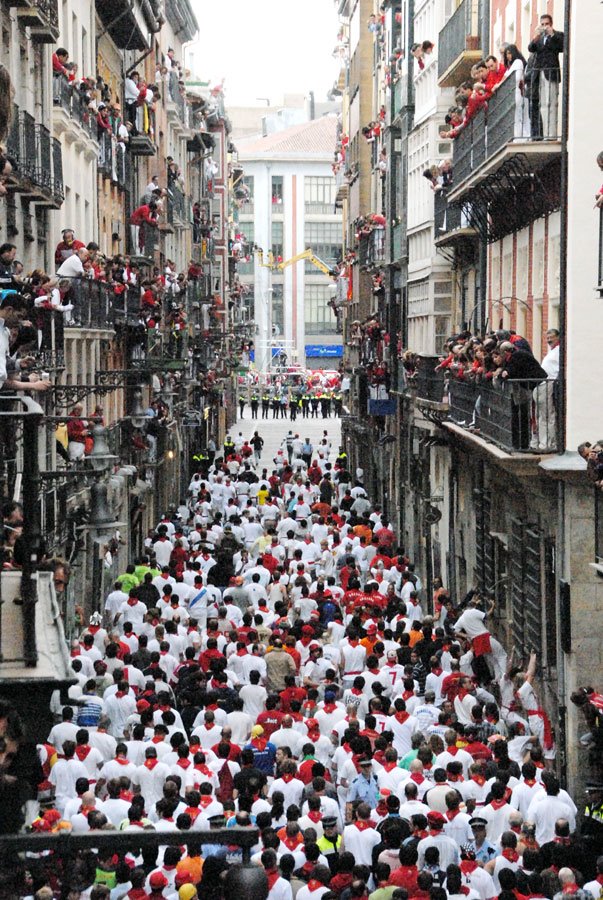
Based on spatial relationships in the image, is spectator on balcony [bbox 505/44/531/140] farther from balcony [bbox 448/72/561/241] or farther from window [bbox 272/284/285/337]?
window [bbox 272/284/285/337]

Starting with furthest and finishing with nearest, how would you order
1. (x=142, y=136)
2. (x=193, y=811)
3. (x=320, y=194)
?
(x=320, y=194), (x=142, y=136), (x=193, y=811)

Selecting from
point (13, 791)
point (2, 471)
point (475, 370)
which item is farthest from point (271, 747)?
point (13, 791)

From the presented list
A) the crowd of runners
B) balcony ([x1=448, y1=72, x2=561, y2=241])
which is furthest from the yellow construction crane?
the crowd of runners

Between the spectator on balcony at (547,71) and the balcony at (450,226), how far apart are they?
29.9 ft

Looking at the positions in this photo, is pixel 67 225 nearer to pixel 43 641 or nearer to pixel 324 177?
pixel 43 641

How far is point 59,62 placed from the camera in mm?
28500

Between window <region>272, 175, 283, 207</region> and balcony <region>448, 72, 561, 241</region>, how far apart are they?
12002 cm

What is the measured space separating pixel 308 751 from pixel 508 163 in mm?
9217

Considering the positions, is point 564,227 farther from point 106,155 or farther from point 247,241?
point 247,241

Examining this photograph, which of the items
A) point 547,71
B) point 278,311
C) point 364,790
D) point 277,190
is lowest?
point 364,790

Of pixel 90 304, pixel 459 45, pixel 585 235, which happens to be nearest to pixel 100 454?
pixel 585 235

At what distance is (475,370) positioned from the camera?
2347 cm

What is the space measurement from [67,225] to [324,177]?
11862cm

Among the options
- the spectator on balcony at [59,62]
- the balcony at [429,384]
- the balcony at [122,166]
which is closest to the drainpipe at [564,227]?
the spectator on balcony at [59,62]
